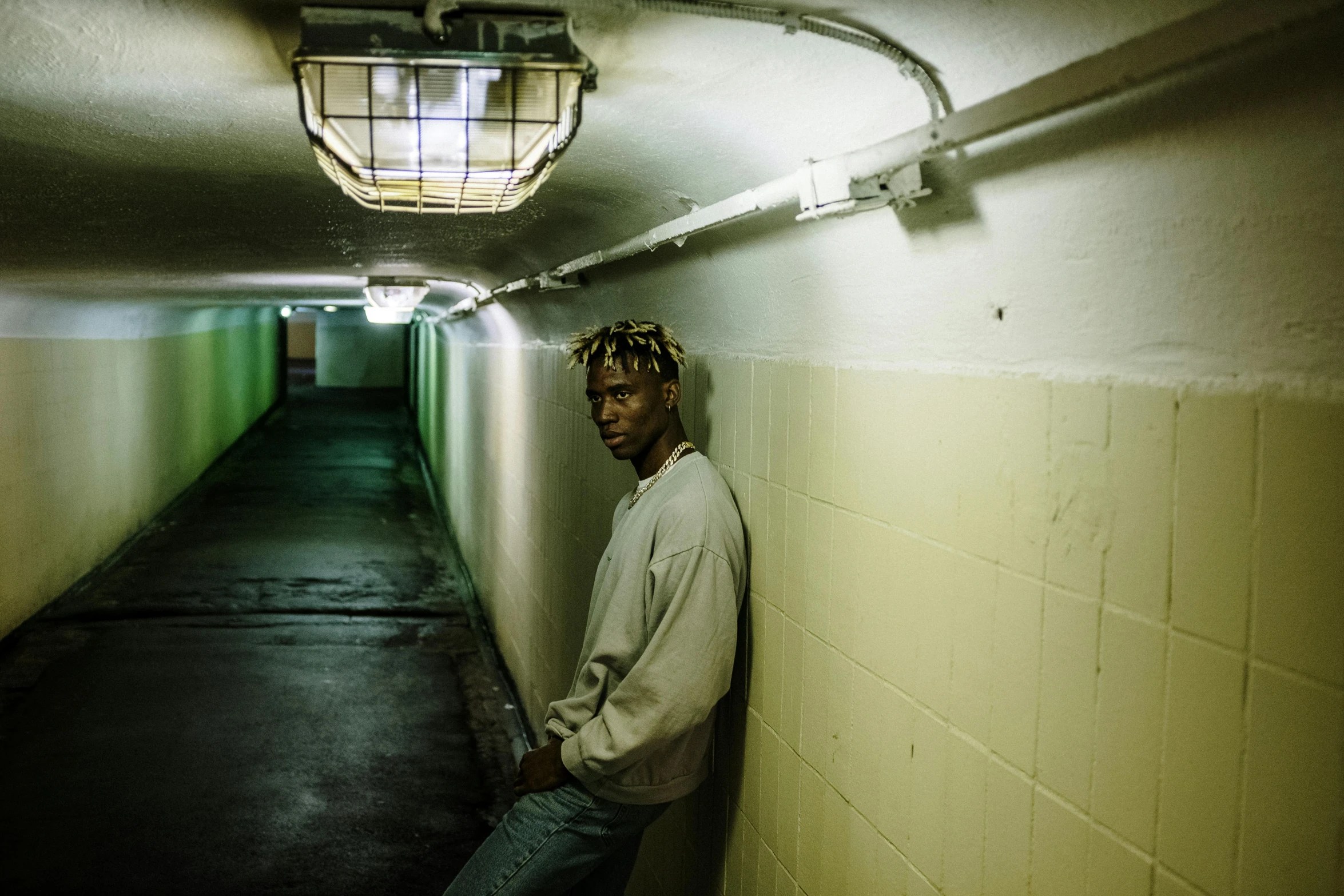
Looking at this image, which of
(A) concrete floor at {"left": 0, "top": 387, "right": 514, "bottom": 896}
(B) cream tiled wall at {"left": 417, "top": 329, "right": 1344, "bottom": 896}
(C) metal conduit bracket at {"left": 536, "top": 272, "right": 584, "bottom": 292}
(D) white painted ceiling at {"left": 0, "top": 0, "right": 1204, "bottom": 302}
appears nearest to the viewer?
(B) cream tiled wall at {"left": 417, "top": 329, "right": 1344, "bottom": 896}

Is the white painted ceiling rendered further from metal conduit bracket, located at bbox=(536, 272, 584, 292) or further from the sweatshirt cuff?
the sweatshirt cuff

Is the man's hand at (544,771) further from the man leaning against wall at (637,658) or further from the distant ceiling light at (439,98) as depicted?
the distant ceiling light at (439,98)

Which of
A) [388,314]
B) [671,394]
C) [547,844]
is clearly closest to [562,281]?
[671,394]

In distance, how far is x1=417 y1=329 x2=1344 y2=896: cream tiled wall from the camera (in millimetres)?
1028

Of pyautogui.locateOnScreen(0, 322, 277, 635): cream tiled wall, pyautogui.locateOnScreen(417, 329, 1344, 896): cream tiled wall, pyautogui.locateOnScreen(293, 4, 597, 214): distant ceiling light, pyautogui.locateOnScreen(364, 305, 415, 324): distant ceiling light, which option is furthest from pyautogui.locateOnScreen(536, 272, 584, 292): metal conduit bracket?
pyautogui.locateOnScreen(0, 322, 277, 635): cream tiled wall

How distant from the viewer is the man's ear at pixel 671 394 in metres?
2.49

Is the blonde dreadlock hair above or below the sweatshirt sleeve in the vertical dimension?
above

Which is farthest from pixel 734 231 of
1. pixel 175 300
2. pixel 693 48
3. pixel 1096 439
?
pixel 175 300

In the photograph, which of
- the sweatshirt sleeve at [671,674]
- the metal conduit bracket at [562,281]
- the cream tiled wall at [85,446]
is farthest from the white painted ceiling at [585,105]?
the cream tiled wall at [85,446]

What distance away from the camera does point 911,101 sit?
1616 millimetres

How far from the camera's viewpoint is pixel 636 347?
2447 millimetres

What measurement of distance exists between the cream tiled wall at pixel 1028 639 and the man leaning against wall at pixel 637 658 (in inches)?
6.2

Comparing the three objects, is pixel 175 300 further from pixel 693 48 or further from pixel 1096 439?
pixel 1096 439

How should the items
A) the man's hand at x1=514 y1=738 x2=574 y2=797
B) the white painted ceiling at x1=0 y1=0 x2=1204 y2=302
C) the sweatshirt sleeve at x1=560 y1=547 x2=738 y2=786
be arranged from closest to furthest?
1. the white painted ceiling at x1=0 y1=0 x2=1204 y2=302
2. the sweatshirt sleeve at x1=560 y1=547 x2=738 y2=786
3. the man's hand at x1=514 y1=738 x2=574 y2=797
